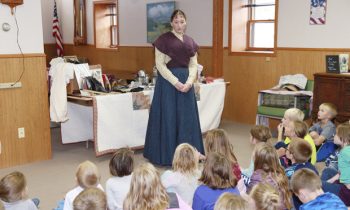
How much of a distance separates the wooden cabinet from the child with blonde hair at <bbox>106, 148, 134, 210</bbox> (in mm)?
3507

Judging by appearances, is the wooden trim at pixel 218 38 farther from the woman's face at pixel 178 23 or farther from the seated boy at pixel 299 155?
the seated boy at pixel 299 155

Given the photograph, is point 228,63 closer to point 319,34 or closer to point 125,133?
point 319,34

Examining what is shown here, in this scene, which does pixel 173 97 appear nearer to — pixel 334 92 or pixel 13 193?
pixel 334 92

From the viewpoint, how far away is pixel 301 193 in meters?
2.28

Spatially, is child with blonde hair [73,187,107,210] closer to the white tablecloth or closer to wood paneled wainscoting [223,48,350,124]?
the white tablecloth

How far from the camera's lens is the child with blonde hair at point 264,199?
6.56 feet

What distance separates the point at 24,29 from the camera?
4.68 metres

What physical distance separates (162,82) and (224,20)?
3.03 metres

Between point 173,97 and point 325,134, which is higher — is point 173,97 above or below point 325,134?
above

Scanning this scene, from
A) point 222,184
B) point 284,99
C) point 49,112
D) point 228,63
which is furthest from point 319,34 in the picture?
point 222,184

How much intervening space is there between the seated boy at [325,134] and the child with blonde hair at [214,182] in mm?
1843

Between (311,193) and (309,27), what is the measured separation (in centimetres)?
439

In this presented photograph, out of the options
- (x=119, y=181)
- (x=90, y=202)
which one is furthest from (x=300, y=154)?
(x=90, y=202)

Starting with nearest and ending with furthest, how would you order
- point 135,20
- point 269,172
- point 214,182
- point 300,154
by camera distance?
1. point 214,182
2. point 269,172
3. point 300,154
4. point 135,20
